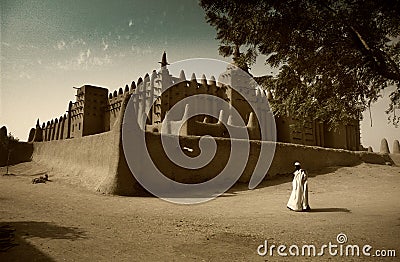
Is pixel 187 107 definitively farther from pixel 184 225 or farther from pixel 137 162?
pixel 184 225

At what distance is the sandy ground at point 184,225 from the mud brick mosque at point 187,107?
29.5 ft

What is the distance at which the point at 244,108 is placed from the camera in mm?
31156

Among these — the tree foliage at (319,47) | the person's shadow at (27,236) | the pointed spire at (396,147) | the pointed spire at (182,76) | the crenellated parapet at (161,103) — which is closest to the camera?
the person's shadow at (27,236)

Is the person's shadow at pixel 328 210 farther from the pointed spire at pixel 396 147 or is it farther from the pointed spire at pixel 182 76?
the pointed spire at pixel 396 147

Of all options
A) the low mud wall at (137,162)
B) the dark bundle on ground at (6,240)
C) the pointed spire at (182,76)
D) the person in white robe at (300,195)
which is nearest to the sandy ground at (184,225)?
the dark bundle on ground at (6,240)

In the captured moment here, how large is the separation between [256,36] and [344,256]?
20.3 ft

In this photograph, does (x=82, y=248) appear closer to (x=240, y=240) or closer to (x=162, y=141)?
(x=240, y=240)

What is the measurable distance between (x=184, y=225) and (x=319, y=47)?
6.18 m

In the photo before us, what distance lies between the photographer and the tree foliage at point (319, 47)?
7766 millimetres

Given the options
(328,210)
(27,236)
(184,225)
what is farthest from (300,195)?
(27,236)

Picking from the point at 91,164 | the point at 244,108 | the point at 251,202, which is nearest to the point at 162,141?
the point at 91,164

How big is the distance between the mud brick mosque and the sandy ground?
8995 mm

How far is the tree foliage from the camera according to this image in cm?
777

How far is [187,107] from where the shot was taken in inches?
867
